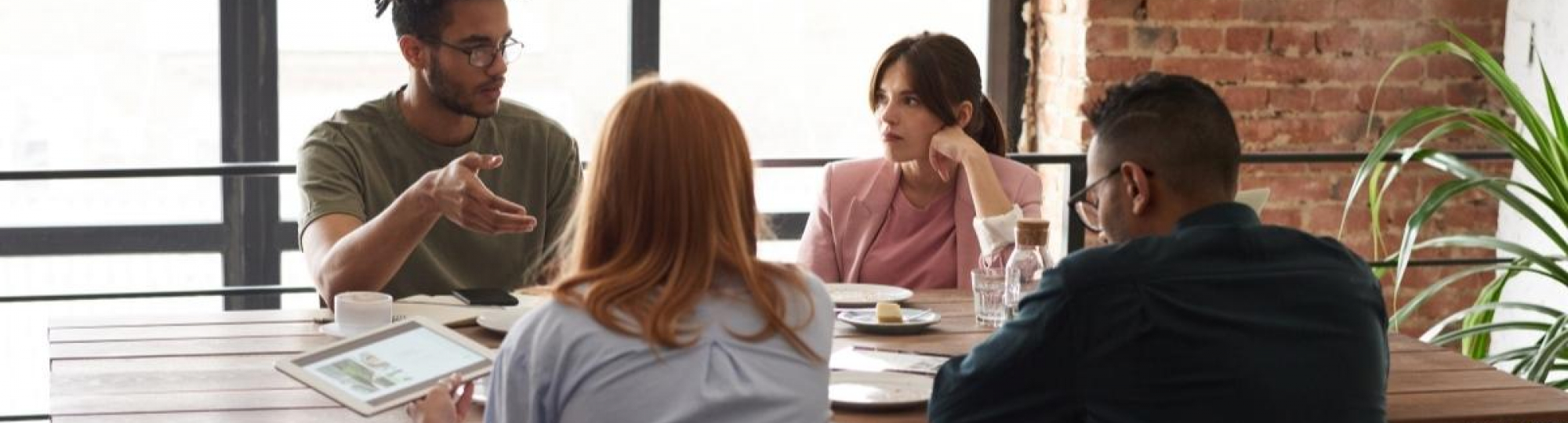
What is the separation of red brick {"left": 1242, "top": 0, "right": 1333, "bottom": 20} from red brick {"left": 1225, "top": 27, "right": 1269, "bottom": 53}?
3 cm

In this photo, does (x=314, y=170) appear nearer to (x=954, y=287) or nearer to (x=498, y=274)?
(x=498, y=274)

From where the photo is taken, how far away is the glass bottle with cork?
8.49ft

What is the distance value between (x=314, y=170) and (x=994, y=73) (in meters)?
2.08

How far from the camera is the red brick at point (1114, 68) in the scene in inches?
167

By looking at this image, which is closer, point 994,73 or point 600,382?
point 600,382

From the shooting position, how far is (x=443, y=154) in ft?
9.95

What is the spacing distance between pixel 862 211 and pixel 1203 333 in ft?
4.60

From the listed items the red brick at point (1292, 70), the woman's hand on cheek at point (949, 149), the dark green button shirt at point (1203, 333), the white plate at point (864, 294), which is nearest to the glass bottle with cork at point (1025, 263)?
the white plate at point (864, 294)

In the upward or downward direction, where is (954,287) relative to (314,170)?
downward

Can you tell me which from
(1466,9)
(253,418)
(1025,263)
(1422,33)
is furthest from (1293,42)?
(253,418)

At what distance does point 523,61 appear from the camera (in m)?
4.50

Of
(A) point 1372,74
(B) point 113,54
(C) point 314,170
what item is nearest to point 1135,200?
(C) point 314,170

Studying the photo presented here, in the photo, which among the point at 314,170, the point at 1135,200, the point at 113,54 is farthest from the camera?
the point at 113,54

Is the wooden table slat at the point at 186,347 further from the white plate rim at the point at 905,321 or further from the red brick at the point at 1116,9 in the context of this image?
the red brick at the point at 1116,9
